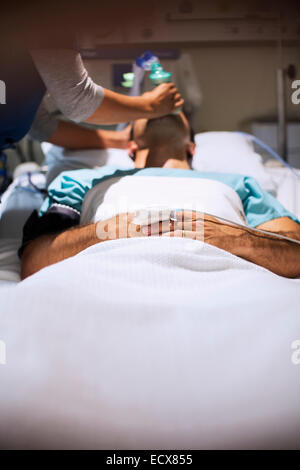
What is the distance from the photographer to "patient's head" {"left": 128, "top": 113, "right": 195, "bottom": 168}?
1767 mm

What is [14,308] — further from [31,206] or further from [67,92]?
[31,206]

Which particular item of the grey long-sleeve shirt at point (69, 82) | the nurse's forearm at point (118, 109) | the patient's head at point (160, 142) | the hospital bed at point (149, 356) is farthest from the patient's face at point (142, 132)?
the hospital bed at point (149, 356)

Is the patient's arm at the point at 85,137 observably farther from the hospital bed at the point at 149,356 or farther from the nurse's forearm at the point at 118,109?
the hospital bed at the point at 149,356

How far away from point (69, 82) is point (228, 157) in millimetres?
1204

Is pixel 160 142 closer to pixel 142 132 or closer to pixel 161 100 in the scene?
pixel 142 132

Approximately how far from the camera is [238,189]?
1.39 m

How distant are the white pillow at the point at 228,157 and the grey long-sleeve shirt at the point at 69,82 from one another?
2.99 ft

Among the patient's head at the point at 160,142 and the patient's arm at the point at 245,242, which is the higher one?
the patient's head at the point at 160,142

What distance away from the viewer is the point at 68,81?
1.15 meters

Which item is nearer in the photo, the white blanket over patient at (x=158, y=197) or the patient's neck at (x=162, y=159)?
the white blanket over patient at (x=158, y=197)

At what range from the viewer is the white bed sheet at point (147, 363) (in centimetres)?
56

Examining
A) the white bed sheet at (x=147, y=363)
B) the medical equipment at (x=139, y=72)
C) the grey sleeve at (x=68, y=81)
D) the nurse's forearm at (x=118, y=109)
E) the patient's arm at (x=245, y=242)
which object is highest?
the medical equipment at (x=139, y=72)
